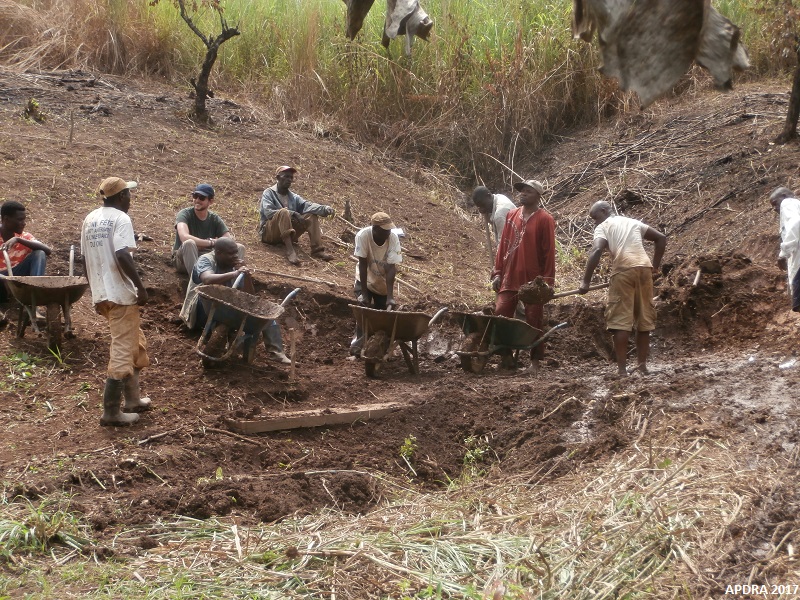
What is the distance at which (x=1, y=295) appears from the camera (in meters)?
8.52

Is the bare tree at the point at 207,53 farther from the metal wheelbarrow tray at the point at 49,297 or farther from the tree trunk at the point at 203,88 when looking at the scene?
the metal wheelbarrow tray at the point at 49,297

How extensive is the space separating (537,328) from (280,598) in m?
5.21

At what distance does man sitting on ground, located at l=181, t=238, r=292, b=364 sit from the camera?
27.2 feet

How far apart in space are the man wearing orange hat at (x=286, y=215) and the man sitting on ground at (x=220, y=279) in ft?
7.56

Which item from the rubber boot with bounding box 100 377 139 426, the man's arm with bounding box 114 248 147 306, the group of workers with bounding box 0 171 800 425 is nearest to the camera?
the man's arm with bounding box 114 248 147 306

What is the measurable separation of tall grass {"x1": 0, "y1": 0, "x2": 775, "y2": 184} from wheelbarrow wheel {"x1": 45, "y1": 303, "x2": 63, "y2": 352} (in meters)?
9.75

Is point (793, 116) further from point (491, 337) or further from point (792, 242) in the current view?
point (491, 337)

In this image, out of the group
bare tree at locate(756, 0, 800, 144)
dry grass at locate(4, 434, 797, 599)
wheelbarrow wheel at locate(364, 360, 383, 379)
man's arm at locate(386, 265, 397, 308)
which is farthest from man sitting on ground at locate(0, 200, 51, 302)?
bare tree at locate(756, 0, 800, 144)

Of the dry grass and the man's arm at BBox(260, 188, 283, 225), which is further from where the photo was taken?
the man's arm at BBox(260, 188, 283, 225)

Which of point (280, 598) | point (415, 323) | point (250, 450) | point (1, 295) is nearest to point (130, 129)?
point (1, 295)

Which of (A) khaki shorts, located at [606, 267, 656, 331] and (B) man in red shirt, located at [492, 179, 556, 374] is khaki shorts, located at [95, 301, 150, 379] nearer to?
(B) man in red shirt, located at [492, 179, 556, 374]

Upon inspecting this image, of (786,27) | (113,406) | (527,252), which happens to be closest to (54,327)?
(113,406)

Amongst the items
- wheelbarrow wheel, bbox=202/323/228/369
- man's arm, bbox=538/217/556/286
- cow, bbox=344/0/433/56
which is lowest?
wheelbarrow wheel, bbox=202/323/228/369

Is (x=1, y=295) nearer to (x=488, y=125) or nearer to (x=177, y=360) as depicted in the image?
(x=177, y=360)
